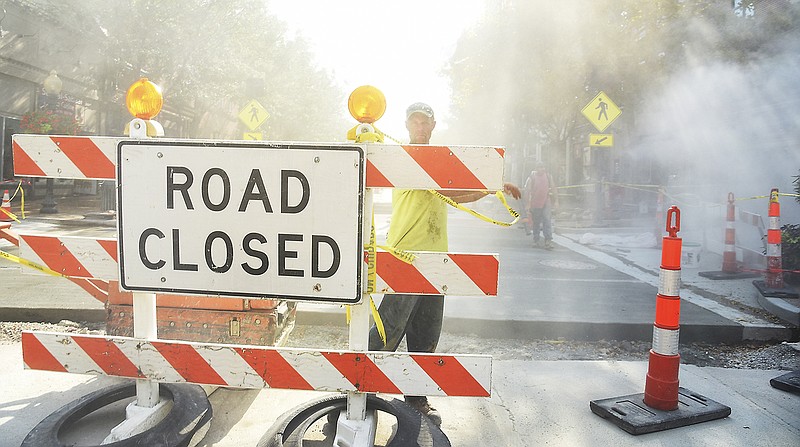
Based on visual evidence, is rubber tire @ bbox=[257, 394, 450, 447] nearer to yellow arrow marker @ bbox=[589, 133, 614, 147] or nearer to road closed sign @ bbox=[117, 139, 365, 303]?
road closed sign @ bbox=[117, 139, 365, 303]

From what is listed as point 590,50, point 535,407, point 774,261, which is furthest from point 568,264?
point 590,50

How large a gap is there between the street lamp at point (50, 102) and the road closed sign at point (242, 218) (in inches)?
586

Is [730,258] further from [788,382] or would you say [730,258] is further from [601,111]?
[601,111]

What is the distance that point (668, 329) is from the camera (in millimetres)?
3139

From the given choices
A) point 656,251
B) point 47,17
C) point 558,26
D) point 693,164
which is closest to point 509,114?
point 558,26

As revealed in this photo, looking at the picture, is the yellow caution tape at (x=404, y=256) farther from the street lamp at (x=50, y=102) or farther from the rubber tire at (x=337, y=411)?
the street lamp at (x=50, y=102)

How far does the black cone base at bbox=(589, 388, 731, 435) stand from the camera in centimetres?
297

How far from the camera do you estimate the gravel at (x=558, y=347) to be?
456cm

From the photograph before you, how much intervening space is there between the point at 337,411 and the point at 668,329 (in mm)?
1906

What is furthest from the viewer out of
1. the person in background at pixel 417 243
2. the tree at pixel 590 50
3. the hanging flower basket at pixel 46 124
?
the tree at pixel 590 50

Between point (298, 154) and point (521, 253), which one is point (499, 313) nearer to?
point (298, 154)

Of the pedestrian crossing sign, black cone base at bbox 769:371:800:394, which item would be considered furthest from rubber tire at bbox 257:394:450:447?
the pedestrian crossing sign

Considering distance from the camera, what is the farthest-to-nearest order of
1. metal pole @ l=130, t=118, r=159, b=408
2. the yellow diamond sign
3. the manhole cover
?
the yellow diamond sign, the manhole cover, metal pole @ l=130, t=118, r=159, b=408

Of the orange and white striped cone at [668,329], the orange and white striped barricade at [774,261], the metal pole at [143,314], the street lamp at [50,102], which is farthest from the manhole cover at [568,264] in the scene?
the street lamp at [50,102]
